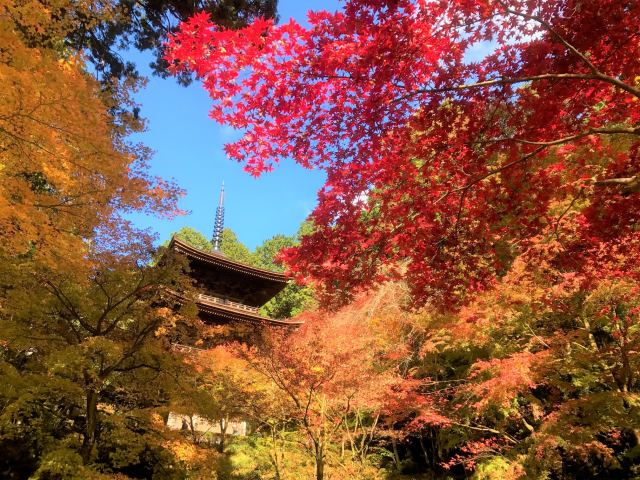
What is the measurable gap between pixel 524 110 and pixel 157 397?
7572mm

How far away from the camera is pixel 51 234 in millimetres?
5336

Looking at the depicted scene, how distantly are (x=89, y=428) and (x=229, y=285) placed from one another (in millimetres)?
10419

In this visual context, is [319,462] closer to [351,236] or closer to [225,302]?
[351,236]

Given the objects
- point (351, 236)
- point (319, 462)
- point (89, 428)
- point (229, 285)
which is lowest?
point (319, 462)

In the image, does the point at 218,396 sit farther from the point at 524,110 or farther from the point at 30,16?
the point at 524,110

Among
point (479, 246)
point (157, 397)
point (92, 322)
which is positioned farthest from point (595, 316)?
point (92, 322)

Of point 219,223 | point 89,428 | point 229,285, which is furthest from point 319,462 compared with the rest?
point 219,223

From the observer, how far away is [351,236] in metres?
4.45

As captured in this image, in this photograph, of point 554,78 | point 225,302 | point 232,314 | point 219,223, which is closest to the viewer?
point 554,78

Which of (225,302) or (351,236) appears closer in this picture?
(351,236)

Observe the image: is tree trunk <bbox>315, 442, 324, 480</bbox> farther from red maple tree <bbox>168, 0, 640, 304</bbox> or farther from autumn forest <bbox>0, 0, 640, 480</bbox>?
red maple tree <bbox>168, 0, 640, 304</bbox>

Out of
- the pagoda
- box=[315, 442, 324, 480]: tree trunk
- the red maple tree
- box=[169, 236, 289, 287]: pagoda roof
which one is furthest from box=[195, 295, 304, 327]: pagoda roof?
the red maple tree

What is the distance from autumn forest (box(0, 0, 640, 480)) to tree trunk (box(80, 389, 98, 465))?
0.05 metres

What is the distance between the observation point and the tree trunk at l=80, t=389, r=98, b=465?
622cm
